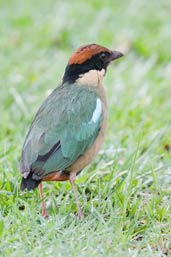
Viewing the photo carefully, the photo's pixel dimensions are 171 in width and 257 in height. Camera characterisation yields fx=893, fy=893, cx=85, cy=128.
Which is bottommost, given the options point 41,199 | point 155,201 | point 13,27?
point 155,201

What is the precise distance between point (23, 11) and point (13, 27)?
0.38 metres

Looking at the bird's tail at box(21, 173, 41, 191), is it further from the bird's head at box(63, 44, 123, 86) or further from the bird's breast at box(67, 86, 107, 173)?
the bird's head at box(63, 44, 123, 86)

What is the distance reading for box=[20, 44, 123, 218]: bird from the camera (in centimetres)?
582

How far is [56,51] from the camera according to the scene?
9.80m

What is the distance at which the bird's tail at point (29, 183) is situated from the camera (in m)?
5.76

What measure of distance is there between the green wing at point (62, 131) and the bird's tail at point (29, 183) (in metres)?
0.04

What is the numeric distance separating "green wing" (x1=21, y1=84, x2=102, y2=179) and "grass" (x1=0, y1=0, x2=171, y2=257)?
0.31m

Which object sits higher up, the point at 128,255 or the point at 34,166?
the point at 34,166

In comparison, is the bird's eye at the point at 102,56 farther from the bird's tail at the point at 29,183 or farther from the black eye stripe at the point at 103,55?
the bird's tail at the point at 29,183

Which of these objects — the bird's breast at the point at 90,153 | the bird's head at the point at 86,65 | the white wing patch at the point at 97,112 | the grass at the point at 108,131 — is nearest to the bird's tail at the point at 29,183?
the grass at the point at 108,131

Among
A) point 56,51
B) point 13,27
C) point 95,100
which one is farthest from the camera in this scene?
point 13,27

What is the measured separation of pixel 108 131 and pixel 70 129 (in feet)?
5.53

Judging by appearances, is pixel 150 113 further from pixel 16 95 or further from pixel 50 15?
pixel 50 15

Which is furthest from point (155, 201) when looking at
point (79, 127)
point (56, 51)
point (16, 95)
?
point (56, 51)
